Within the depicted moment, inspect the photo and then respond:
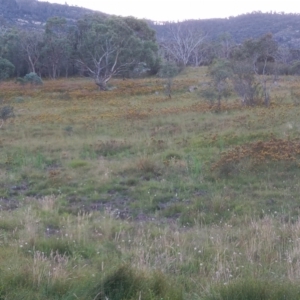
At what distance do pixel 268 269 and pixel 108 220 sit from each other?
10.2 feet

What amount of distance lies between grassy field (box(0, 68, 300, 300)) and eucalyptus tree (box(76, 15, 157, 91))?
19.9 metres

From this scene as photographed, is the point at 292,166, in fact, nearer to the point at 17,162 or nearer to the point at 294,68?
the point at 17,162

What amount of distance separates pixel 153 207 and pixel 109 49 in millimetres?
32865

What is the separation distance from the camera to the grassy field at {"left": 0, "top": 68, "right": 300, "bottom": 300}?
13.7ft

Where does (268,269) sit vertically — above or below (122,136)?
above

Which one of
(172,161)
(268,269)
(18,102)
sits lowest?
(18,102)

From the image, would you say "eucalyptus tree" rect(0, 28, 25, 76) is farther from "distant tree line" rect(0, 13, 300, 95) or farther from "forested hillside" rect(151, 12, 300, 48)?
"forested hillside" rect(151, 12, 300, 48)

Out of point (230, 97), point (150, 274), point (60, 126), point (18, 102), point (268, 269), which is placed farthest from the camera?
point (18, 102)

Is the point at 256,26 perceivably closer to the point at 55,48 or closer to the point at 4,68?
the point at 55,48

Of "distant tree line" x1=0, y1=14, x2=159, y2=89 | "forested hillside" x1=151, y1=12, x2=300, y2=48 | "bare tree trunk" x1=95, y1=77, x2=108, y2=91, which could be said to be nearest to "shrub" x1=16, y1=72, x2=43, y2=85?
"distant tree line" x1=0, y1=14, x2=159, y2=89

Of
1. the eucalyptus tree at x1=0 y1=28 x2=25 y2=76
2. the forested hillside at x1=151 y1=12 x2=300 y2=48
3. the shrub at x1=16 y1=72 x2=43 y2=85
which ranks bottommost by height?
the shrub at x1=16 y1=72 x2=43 y2=85

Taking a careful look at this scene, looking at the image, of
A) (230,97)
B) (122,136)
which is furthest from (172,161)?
(230,97)

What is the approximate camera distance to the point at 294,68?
4312cm

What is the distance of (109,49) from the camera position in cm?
4019
